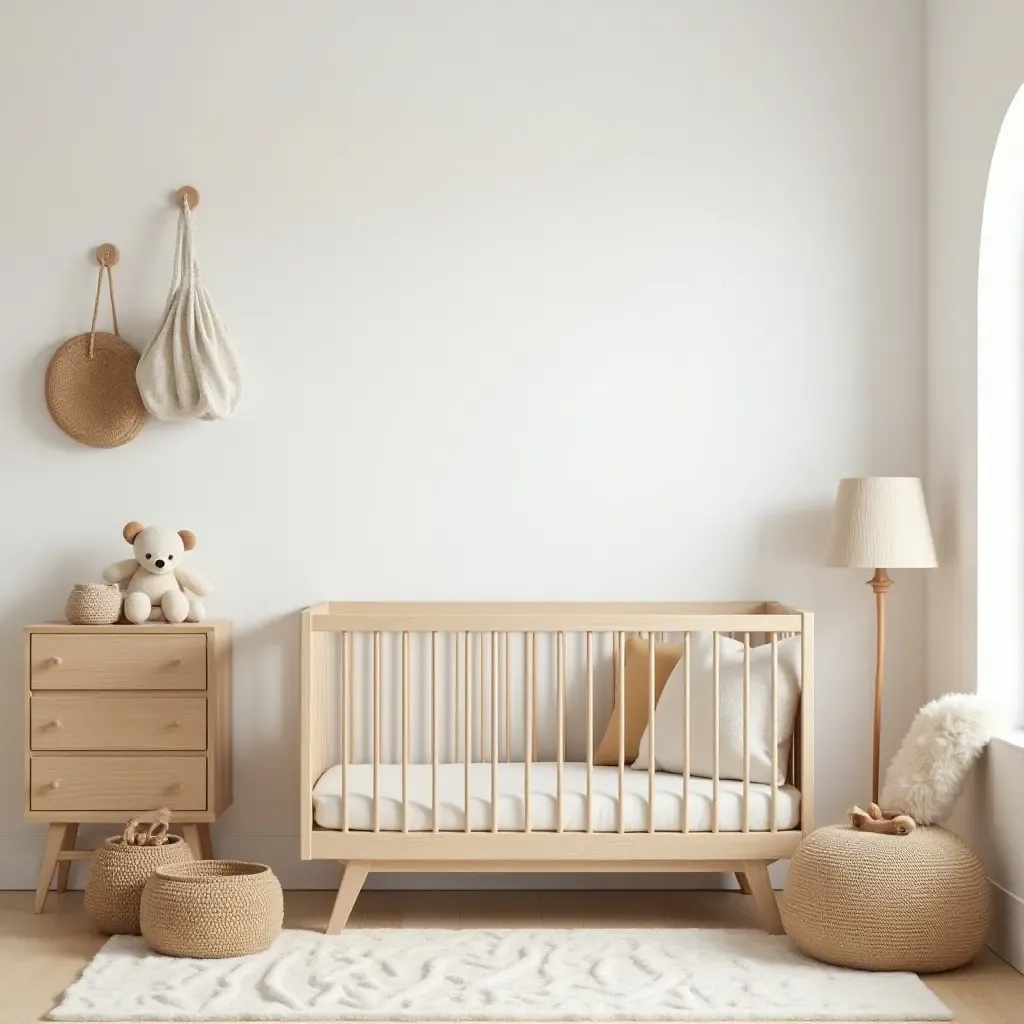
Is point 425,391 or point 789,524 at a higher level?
point 425,391

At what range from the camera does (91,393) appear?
11.4 ft

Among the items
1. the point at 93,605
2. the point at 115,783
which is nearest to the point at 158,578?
the point at 93,605

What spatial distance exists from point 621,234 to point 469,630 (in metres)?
1.23

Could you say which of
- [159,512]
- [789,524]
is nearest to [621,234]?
[789,524]

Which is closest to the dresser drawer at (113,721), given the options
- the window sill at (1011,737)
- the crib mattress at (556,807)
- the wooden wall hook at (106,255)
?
the crib mattress at (556,807)

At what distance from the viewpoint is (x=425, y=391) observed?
3.56 meters

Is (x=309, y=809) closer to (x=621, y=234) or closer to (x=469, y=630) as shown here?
(x=469, y=630)

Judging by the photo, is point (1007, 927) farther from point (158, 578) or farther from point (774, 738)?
point (158, 578)

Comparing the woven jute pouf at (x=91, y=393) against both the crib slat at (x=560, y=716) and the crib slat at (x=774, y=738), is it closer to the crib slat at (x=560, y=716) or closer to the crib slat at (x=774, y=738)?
the crib slat at (x=560, y=716)

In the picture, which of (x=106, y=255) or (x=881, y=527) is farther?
(x=106, y=255)

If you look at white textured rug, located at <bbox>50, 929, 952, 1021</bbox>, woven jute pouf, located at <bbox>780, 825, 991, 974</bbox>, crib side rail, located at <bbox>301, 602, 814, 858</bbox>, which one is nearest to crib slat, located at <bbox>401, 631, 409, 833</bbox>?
crib side rail, located at <bbox>301, 602, 814, 858</bbox>

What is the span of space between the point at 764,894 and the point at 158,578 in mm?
1712

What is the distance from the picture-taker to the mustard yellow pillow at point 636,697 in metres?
3.37

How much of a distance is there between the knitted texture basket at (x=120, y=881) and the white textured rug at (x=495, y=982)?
0.08 metres
